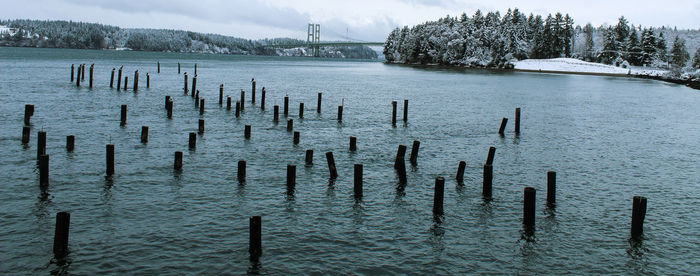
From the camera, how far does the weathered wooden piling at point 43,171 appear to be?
827 inches

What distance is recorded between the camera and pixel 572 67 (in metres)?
180

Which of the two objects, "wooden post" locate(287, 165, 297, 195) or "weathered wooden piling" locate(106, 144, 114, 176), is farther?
"weathered wooden piling" locate(106, 144, 114, 176)

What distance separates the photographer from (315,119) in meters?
44.9

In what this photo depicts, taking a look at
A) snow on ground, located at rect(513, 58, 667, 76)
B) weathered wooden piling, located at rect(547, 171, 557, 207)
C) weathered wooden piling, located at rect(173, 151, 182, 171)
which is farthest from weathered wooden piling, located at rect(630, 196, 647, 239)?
snow on ground, located at rect(513, 58, 667, 76)

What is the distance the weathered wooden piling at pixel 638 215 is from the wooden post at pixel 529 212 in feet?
9.66

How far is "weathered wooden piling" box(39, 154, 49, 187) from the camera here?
68.9 feet

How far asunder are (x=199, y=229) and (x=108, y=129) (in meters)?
21.1

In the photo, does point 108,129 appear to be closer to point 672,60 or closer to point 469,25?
point 469,25

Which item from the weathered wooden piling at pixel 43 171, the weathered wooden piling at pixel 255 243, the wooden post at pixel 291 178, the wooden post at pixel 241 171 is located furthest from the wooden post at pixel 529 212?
the weathered wooden piling at pixel 43 171

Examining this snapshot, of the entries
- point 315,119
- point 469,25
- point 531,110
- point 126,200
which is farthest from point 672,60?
point 126,200

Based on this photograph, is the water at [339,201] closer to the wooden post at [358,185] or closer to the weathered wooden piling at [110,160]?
the wooden post at [358,185]

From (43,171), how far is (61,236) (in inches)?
296

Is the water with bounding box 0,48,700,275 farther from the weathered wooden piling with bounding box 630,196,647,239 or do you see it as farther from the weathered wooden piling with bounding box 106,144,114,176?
the weathered wooden piling with bounding box 106,144,114,176

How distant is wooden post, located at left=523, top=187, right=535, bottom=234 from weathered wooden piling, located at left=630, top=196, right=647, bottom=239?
9.66 feet
